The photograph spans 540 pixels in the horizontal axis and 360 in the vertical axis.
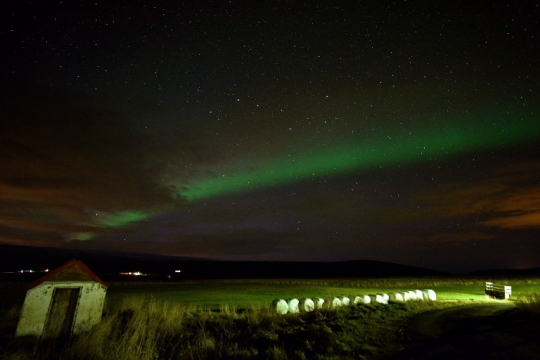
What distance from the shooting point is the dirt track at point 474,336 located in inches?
389

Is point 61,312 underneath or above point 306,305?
underneath

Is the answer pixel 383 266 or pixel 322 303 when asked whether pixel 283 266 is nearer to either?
pixel 383 266

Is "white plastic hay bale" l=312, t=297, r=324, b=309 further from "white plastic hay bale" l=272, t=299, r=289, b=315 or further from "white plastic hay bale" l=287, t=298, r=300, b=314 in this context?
"white plastic hay bale" l=272, t=299, r=289, b=315

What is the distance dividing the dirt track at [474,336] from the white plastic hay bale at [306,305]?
19.2ft

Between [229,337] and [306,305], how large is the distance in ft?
26.5

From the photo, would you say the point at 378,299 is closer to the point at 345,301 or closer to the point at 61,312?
the point at 345,301

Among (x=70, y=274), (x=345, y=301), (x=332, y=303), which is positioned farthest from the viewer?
(x=345, y=301)

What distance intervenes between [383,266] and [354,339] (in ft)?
637

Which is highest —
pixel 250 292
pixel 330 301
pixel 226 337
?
pixel 330 301

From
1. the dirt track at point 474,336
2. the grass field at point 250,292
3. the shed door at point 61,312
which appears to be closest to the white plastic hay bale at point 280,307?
the grass field at point 250,292

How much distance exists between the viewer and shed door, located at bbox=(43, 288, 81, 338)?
12492mm

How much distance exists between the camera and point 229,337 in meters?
12.4

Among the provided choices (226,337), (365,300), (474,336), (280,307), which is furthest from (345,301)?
(226,337)

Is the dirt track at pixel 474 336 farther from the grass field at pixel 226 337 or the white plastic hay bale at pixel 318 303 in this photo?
the white plastic hay bale at pixel 318 303
